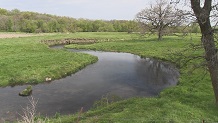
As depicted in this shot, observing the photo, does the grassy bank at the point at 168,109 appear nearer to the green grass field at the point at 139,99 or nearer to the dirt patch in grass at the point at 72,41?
the green grass field at the point at 139,99

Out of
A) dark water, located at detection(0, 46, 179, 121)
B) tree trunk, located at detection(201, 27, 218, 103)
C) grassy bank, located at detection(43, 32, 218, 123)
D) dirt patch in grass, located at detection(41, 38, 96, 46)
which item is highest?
tree trunk, located at detection(201, 27, 218, 103)

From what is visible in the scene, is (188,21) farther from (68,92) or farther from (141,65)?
(141,65)

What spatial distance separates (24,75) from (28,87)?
4671mm

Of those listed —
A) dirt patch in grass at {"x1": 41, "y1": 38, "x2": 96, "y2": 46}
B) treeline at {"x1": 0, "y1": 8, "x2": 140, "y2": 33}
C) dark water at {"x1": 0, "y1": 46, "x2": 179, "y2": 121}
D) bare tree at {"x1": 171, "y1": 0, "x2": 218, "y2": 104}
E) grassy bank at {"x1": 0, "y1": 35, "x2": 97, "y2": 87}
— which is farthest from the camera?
treeline at {"x1": 0, "y1": 8, "x2": 140, "y2": 33}

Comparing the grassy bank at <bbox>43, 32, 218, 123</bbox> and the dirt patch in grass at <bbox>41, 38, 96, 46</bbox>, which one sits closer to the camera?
the grassy bank at <bbox>43, 32, 218, 123</bbox>

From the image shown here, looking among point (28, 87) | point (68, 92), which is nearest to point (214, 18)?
point (68, 92)

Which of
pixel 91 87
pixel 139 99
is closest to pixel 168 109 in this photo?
pixel 139 99

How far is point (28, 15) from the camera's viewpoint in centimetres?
14000

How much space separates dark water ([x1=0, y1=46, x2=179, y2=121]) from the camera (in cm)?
2120

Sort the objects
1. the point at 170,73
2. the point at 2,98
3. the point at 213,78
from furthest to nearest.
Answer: the point at 170,73, the point at 2,98, the point at 213,78

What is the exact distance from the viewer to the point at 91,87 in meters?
26.9

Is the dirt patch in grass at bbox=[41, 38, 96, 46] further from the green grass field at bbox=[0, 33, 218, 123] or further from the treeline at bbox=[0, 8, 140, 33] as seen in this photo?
the treeline at bbox=[0, 8, 140, 33]

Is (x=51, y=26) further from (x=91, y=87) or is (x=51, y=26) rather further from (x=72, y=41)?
(x=91, y=87)

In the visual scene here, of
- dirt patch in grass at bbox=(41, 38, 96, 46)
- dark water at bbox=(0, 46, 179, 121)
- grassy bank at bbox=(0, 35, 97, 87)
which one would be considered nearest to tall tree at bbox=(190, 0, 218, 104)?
dark water at bbox=(0, 46, 179, 121)
